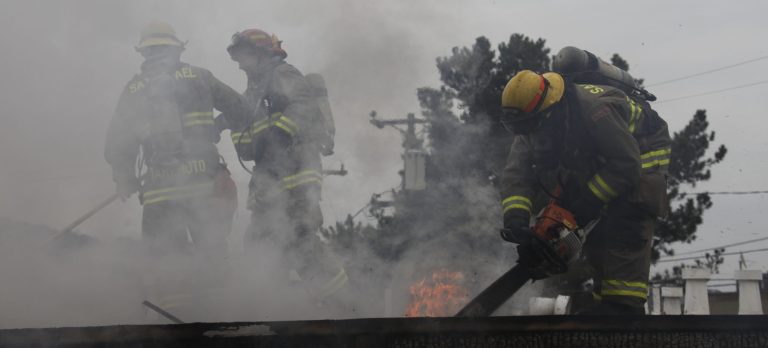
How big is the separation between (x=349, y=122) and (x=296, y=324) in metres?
3.89

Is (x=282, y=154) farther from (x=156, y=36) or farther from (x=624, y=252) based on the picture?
(x=624, y=252)

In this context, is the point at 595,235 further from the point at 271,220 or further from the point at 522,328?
the point at 271,220

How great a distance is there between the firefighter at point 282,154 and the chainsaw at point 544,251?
178cm

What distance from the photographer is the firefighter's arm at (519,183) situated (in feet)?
15.3

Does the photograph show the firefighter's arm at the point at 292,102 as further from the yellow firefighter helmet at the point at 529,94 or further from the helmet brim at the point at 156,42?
the yellow firefighter helmet at the point at 529,94

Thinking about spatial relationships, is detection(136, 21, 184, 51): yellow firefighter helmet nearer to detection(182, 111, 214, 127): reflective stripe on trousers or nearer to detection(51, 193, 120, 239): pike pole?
detection(182, 111, 214, 127): reflective stripe on trousers

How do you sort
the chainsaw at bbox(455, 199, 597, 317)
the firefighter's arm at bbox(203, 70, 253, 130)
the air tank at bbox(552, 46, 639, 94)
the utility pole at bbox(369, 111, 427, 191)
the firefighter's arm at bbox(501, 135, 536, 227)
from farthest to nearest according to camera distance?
1. the utility pole at bbox(369, 111, 427, 191)
2. the firefighter's arm at bbox(203, 70, 253, 130)
3. the air tank at bbox(552, 46, 639, 94)
4. the firefighter's arm at bbox(501, 135, 536, 227)
5. the chainsaw at bbox(455, 199, 597, 317)

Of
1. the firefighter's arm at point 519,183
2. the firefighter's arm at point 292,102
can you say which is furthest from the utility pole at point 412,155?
the firefighter's arm at point 519,183

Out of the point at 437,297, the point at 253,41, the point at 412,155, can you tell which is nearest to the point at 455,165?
the point at 412,155

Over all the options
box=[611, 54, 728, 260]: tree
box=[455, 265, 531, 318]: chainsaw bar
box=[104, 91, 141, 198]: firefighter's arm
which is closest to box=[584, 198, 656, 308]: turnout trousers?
box=[455, 265, 531, 318]: chainsaw bar

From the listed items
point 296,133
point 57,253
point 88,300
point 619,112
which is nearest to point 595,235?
point 619,112

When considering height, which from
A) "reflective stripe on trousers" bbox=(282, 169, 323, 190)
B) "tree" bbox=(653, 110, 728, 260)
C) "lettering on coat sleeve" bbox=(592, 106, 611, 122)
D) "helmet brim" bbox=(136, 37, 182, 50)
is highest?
"tree" bbox=(653, 110, 728, 260)

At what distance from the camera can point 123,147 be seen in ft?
17.9

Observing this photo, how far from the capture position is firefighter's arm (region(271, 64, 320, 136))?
579 cm
